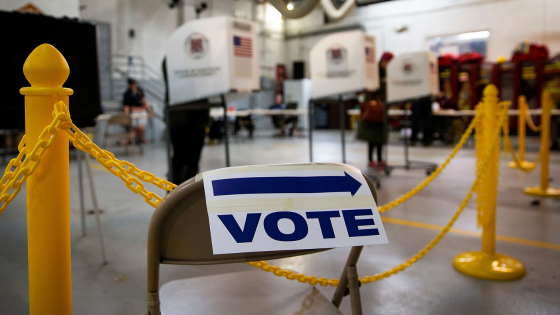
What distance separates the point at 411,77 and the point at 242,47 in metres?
3.08

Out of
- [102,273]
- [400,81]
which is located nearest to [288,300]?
[102,273]

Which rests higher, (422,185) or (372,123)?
(372,123)

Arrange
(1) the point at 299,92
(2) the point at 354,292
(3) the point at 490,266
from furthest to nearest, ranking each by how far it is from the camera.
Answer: (1) the point at 299,92
(3) the point at 490,266
(2) the point at 354,292

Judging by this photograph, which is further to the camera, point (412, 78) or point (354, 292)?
point (412, 78)

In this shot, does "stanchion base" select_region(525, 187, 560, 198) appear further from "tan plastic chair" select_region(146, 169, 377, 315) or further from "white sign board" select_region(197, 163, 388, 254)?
"white sign board" select_region(197, 163, 388, 254)

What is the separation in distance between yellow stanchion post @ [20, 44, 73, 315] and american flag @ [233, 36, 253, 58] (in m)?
1.70

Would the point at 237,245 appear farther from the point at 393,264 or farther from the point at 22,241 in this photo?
the point at 22,241

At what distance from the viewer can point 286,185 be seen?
731mm

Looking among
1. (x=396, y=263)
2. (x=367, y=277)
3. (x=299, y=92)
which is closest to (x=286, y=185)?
(x=367, y=277)

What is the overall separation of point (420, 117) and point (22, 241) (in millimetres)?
7953

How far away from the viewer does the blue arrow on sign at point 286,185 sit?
2.30 feet

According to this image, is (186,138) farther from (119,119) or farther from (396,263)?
(119,119)

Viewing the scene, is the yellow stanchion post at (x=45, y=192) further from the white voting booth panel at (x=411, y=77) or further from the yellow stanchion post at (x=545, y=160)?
the white voting booth panel at (x=411, y=77)

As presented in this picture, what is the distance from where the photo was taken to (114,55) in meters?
11.6
